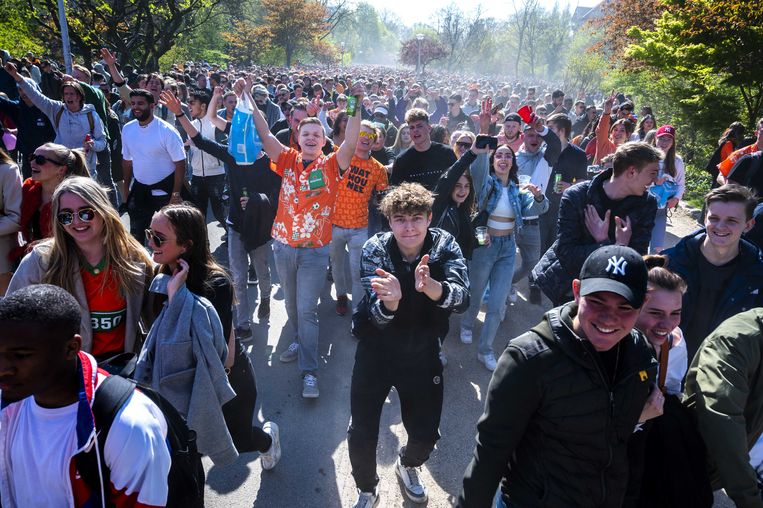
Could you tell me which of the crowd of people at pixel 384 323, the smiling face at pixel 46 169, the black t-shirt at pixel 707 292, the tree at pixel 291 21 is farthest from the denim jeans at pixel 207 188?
the tree at pixel 291 21

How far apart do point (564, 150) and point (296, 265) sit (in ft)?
12.9

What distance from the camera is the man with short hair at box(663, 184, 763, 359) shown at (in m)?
2.92

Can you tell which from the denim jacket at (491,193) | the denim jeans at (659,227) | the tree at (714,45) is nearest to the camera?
the denim jacket at (491,193)

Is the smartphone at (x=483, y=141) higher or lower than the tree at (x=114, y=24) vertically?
lower

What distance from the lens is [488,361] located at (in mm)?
4637

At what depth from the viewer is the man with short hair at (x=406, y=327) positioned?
104 inches

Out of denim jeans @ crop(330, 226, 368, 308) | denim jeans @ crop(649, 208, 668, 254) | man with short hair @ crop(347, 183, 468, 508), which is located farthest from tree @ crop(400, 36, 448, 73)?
man with short hair @ crop(347, 183, 468, 508)

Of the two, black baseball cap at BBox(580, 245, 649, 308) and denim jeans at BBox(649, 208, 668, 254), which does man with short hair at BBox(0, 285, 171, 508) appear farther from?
denim jeans at BBox(649, 208, 668, 254)

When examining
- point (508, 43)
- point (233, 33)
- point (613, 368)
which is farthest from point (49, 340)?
point (508, 43)

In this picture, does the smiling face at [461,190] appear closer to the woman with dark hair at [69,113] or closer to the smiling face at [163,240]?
the smiling face at [163,240]

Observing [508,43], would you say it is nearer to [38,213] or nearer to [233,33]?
[233,33]

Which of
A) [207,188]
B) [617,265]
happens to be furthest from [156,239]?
[207,188]

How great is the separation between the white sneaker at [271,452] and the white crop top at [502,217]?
2724 millimetres

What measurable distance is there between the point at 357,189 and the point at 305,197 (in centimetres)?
86
